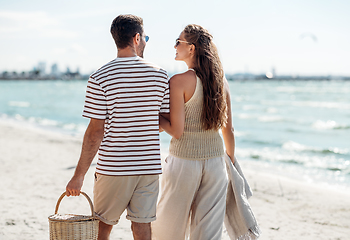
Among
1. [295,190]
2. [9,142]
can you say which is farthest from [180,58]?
[9,142]

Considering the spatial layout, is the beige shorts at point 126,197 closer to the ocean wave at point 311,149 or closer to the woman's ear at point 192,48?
the woman's ear at point 192,48

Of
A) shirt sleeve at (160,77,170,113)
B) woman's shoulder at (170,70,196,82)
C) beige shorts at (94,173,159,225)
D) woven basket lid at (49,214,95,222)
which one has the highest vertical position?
woman's shoulder at (170,70,196,82)

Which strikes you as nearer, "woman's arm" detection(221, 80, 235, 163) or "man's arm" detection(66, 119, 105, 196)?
"man's arm" detection(66, 119, 105, 196)

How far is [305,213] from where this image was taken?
4.77 m

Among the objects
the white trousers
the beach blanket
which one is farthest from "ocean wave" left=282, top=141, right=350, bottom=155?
the white trousers

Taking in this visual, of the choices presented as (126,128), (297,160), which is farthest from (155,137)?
(297,160)

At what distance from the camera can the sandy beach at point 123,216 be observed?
152 inches

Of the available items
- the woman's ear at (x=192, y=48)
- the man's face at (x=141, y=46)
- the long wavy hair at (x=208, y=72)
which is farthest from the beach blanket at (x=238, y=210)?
the man's face at (x=141, y=46)

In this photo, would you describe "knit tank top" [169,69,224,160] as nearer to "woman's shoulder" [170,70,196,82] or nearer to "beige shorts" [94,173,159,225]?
"woman's shoulder" [170,70,196,82]

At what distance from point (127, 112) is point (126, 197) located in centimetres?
51

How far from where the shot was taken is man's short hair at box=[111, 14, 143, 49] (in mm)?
2172

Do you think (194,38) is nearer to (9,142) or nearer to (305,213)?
(305,213)

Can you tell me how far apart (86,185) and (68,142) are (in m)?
5.06

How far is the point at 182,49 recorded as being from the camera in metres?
2.57
